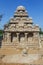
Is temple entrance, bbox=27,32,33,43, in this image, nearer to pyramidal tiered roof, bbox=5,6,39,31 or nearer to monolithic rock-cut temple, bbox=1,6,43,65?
monolithic rock-cut temple, bbox=1,6,43,65

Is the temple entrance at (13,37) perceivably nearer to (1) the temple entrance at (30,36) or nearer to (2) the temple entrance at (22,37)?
(2) the temple entrance at (22,37)

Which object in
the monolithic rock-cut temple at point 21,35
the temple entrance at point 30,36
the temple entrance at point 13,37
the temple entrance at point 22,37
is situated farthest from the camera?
the temple entrance at point 13,37

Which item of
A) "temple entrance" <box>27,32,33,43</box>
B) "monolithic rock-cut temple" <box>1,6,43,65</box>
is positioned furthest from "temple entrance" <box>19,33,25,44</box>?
"temple entrance" <box>27,32,33,43</box>

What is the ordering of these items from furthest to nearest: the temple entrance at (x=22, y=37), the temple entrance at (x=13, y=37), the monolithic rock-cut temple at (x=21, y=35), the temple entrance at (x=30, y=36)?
the temple entrance at (x=13, y=37)
the temple entrance at (x=22, y=37)
the temple entrance at (x=30, y=36)
the monolithic rock-cut temple at (x=21, y=35)

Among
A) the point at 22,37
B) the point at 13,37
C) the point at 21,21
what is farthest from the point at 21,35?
the point at 21,21

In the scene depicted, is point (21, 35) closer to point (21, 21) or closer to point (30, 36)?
point (30, 36)

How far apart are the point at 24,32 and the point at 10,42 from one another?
3401mm

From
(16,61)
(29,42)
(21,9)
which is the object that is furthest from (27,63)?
(21,9)

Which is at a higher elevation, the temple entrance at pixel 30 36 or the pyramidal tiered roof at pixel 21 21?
the pyramidal tiered roof at pixel 21 21

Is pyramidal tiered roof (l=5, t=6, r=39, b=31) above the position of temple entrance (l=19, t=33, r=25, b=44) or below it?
above

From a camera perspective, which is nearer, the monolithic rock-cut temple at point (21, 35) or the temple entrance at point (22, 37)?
the monolithic rock-cut temple at point (21, 35)

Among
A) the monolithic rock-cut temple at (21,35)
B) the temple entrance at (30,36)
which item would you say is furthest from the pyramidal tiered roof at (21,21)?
the temple entrance at (30,36)

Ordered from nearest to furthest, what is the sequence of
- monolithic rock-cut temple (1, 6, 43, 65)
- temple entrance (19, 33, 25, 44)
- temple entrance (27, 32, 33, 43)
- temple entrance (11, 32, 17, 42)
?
monolithic rock-cut temple (1, 6, 43, 65)
temple entrance (27, 32, 33, 43)
temple entrance (19, 33, 25, 44)
temple entrance (11, 32, 17, 42)

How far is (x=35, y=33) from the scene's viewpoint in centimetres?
4403
